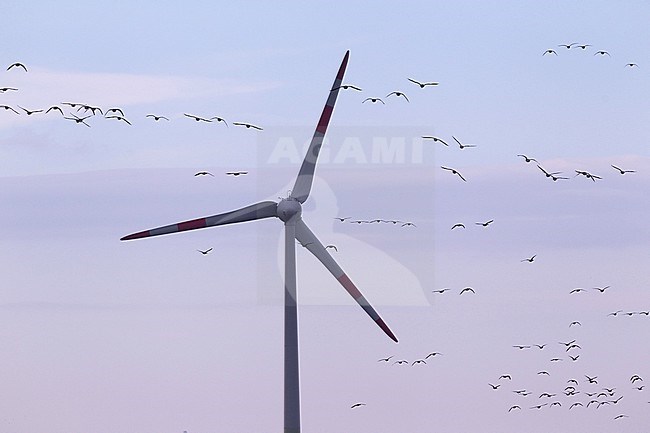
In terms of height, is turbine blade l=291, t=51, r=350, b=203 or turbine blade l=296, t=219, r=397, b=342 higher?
turbine blade l=291, t=51, r=350, b=203

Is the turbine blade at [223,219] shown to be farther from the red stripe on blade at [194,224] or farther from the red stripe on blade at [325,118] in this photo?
the red stripe on blade at [325,118]

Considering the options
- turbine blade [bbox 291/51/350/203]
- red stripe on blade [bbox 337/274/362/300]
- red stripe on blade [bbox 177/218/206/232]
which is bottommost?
red stripe on blade [bbox 337/274/362/300]

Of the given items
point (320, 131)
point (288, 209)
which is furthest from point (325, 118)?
point (288, 209)

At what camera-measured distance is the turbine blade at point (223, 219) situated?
62625 millimetres

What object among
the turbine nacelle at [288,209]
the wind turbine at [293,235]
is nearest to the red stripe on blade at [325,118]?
the wind turbine at [293,235]

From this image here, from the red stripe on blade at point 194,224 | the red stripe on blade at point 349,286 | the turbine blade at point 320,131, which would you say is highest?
the turbine blade at point 320,131

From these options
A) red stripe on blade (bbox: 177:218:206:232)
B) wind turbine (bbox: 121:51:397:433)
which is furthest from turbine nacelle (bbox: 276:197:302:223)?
red stripe on blade (bbox: 177:218:206:232)

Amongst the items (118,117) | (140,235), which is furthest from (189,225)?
(118,117)

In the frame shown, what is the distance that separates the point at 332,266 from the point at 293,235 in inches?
98.6

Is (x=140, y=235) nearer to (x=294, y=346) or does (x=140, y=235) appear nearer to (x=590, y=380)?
(x=294, y=346)

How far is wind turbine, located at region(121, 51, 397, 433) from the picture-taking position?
62.7m

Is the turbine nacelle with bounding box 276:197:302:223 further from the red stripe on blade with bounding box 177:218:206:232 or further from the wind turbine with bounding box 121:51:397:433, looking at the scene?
the red stripe on blade with bounding box 177:218:206:232

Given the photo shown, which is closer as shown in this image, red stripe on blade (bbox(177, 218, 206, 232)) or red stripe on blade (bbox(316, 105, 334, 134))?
red stripe on blade (bbox(177, 218, 206, 232))

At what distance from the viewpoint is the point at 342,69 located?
219 ft
